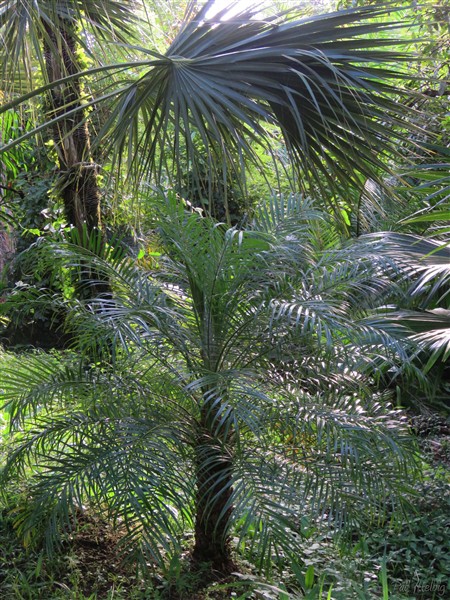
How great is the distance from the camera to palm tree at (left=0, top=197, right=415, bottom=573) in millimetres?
2986

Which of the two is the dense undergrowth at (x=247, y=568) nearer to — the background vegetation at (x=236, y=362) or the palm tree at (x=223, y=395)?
the background vegetation at (x=236, y=362)

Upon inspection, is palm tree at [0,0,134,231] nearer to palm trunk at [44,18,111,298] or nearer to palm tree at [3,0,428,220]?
palm trunk at [44,18,111,298]

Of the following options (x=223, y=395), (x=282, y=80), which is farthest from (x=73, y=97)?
(x=223, y=395)

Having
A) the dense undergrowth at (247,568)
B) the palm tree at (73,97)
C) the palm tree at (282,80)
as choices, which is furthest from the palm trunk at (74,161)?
the dense undergrowth at (247,568)

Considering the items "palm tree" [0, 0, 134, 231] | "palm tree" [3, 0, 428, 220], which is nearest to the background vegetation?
"palm tree" [3, 0, 428, 220]

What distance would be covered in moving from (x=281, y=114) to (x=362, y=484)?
172cm

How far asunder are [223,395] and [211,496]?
70 cm

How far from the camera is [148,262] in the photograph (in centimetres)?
476

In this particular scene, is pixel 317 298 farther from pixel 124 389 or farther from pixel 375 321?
pixel 124 389

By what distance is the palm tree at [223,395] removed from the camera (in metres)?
2.99

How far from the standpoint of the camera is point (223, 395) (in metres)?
2.87

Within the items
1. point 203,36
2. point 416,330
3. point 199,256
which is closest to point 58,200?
point 199,256

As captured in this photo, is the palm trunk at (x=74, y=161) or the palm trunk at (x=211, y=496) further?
the palm trunk at (x=74, y=161)

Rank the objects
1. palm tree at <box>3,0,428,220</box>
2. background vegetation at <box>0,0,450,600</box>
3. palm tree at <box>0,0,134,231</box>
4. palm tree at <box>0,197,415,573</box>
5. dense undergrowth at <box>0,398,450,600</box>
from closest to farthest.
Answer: palm tree at <box>3,0,428,220</box> → background vegetation at <box>0,0,450,600</box> → palm tree at <box>0,197,415,573</box> → dense undergrowth at <box>0,398,450,600</box> → palm tree at <box>0,0,134,231</box>
